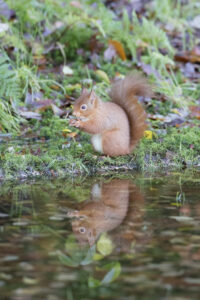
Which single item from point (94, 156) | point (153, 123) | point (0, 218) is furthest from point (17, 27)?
point (0, 218)

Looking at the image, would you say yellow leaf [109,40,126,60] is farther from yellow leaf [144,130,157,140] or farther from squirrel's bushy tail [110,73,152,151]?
squirrel's bushy tail [110,73,152,151]

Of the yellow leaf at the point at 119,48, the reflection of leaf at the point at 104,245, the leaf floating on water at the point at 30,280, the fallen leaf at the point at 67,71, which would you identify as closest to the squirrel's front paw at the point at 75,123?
the reflection of leaf at the point at 104,245

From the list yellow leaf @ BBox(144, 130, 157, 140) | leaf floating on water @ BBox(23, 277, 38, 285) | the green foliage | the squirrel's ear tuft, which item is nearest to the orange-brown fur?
leaf floating on water @ BBox(23, 277, 38, 285)

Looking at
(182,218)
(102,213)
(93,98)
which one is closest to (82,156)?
(93,98)

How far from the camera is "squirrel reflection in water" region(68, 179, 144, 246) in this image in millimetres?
3324

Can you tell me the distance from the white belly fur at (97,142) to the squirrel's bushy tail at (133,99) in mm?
273

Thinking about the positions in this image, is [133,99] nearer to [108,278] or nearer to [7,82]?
[7,82]

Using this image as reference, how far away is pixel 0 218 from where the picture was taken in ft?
11.7

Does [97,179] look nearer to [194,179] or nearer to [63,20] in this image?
[194,179]

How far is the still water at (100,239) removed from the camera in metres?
2.59

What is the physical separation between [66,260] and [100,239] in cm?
38

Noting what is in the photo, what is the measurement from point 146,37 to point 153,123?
6.04 feet

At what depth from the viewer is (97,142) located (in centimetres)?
500

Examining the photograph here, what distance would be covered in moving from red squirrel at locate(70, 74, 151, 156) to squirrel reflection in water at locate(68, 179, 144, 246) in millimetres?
466
